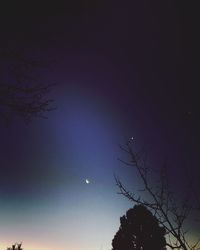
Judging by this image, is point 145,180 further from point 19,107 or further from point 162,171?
point 19,107

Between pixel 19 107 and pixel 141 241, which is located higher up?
pixel 141 241

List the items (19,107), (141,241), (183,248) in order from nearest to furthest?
(183,248) < (19,107) < (141,241)

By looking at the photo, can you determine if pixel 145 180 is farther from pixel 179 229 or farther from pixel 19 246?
pixel 19 246

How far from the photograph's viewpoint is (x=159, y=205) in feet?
15.7

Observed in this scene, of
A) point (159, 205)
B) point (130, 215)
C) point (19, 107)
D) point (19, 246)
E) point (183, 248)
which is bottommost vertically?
point (183, 248)

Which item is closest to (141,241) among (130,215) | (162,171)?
(130,215)

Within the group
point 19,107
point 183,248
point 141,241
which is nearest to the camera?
point 183,248

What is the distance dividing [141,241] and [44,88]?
29327mm

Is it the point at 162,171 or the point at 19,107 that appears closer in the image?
the point at 19,107

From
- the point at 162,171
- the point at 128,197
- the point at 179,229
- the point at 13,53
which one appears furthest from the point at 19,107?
the point at 179,229

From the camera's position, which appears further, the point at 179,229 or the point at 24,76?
the point at 24,76

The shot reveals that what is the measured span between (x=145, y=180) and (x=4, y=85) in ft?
8.16

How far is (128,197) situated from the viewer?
4859mm

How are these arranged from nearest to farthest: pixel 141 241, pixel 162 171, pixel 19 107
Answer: pixel 19 107
pixel 162 171
pixel 141 241
